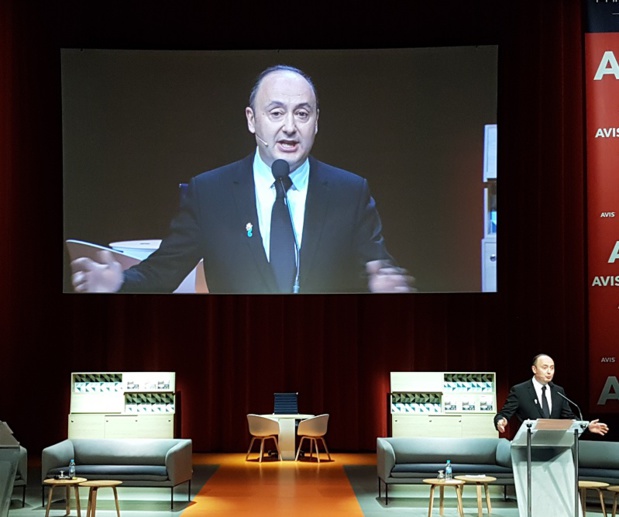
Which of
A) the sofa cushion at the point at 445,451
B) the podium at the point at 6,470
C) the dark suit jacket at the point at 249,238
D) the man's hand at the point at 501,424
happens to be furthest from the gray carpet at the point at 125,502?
the man's hand at the point at 501,424

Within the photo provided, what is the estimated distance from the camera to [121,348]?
14.1 meters

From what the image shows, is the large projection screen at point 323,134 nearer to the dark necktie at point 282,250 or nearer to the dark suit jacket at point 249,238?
the dark suit jacket at point 249,238

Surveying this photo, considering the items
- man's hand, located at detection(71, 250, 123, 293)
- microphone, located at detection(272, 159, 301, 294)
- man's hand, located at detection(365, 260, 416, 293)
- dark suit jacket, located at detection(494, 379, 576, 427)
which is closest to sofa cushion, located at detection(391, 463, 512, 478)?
dark suit jacket, located at detection(494, 379, 576, 427)

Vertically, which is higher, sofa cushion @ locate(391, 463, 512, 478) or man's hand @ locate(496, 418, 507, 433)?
man's hand @ locate(496, 418, 507, 433)

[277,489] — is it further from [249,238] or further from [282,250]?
[249,238]

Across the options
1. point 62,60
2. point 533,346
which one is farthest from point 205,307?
point 533,346

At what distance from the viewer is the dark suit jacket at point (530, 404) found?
22.7 feet

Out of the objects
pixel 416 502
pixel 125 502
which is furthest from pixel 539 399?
pixel 125 502

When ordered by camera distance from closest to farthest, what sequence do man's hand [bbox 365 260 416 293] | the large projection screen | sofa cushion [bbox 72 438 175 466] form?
sofa cushion [bbox 72 438 175 466] < man's hand [bbox 365 260 416 293] < the large projection screen

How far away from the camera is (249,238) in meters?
12.7

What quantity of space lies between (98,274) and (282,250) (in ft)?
7.91

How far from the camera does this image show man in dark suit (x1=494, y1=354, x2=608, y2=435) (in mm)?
6879

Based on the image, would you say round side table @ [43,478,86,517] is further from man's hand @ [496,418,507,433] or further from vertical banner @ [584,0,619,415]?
vertical banner @ [584,0,619,415]

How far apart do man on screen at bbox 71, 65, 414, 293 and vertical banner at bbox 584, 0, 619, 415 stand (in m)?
2.55
